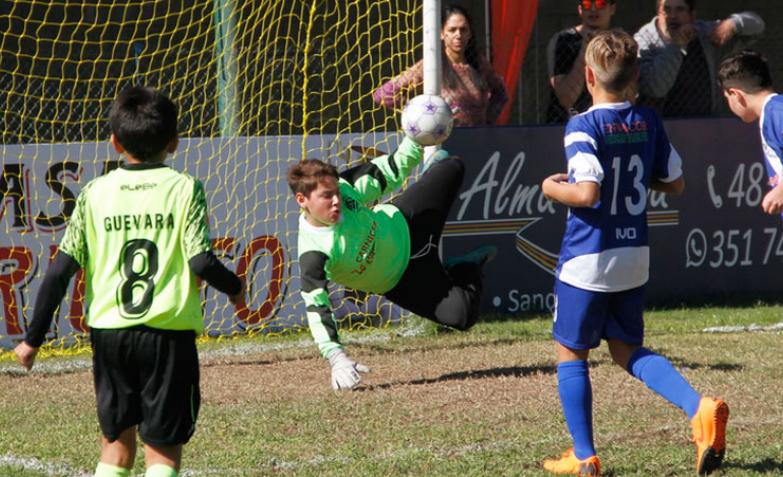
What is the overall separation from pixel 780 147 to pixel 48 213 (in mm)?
5152

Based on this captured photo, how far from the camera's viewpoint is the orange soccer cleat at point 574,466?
537cm

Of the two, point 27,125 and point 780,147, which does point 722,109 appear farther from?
point 780,147

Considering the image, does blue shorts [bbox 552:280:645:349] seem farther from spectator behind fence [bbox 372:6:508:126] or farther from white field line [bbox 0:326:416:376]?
spectator behind fence [bbox 372:6:508:126]

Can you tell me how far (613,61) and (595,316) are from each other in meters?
1.04

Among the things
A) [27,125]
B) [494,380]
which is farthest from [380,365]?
[27,125]

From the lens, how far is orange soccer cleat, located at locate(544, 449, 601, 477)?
5.37 meters

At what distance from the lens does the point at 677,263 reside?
1145 cm

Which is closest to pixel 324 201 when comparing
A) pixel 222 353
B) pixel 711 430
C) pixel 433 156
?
pixel 433 156

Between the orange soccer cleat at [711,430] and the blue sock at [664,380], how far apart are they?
2.2 inches

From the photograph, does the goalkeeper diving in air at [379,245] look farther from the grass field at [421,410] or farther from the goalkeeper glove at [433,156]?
the grass field at [421,410]

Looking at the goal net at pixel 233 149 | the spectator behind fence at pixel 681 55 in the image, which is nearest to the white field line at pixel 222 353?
the goal net at pixel 233 149

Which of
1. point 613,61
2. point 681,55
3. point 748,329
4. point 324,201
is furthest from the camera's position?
point 681,55

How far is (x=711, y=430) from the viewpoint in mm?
5234

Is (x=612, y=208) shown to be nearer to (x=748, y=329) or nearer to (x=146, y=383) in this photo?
(x=146, y=383)
